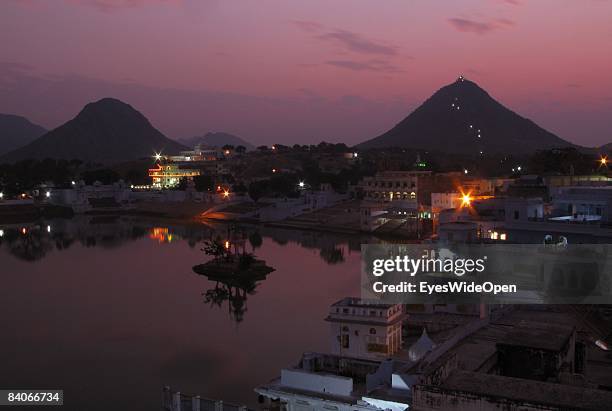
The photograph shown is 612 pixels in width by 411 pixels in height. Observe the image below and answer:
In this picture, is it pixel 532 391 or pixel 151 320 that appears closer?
pixel 532 391

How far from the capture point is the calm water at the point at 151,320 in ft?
27.8

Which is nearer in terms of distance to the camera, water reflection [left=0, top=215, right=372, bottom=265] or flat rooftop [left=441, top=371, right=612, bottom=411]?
flat rooftop [left=441, top=371, right=612, bottom=411]

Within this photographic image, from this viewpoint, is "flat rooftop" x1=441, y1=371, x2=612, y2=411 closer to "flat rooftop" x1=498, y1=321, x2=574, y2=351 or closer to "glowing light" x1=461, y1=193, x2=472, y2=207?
"flat rooftop" x1=498, y1=321, x2=574, y2=351

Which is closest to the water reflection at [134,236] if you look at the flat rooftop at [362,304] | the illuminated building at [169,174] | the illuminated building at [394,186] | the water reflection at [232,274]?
the water reflection at [232,274]

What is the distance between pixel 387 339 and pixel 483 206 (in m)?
10.1

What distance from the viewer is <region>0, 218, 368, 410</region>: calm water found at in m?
8.48

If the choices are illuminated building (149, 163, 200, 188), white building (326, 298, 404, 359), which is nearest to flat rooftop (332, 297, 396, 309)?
white building (326, 298, 404, 359)

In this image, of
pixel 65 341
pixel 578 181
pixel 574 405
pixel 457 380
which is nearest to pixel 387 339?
pixel 457 380

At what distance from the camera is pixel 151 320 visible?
11719 mm

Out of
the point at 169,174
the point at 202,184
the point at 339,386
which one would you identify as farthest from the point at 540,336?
the point at 169,174

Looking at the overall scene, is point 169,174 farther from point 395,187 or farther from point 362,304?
point 362,304

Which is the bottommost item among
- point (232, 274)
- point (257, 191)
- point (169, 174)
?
point (232, 274)

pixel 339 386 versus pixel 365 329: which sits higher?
pixel 339 386

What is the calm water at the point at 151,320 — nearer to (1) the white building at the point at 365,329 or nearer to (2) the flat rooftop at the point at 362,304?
(1) the white building at the point at 365,329
